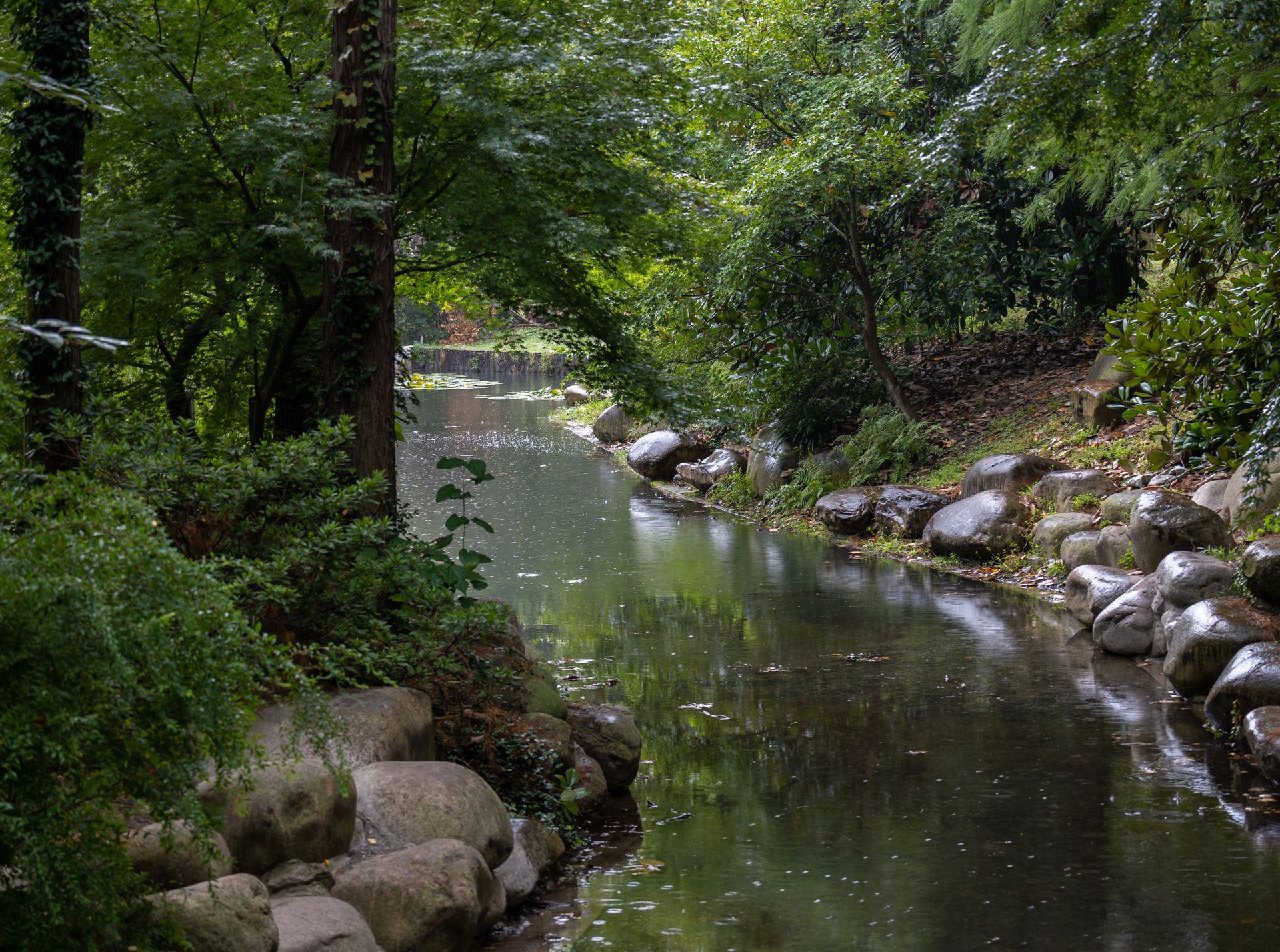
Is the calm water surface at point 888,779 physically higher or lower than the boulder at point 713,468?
lower

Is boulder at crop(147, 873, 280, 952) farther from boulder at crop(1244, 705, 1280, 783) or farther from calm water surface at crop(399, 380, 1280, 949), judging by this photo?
boulder at crop(1244, 705, 1280, 783)

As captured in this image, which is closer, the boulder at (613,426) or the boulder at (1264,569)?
the boulder at (1264,569)

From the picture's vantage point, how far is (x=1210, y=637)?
7.96 metres

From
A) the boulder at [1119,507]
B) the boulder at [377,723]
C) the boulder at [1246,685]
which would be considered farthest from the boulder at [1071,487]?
the boulder at [377,723]

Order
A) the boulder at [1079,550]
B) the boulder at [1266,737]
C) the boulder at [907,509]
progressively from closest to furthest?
the boulder at [1266,737]
the boulder at [1079,550]
the boulder at [907,509]

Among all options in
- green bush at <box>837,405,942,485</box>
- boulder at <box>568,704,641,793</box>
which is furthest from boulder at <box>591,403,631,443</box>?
boulder at <box>568,704,641,793</box>

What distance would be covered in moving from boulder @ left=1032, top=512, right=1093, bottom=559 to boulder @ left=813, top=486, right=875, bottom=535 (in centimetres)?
294

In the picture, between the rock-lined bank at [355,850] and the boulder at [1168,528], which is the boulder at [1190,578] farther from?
the rock-lined bank at [355,850]

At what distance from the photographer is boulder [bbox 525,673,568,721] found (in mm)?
6879

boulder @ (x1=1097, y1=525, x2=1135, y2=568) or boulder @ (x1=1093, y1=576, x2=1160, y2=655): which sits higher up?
boulder @ (x1=1097, y1=525, x2=1135, y2=568)

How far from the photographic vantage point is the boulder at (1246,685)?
7.14m

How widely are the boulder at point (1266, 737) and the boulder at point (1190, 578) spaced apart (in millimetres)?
1747

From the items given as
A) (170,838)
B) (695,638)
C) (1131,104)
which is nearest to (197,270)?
(695,638)

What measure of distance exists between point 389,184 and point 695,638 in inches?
192
